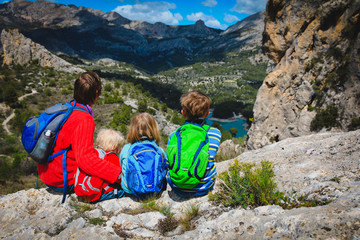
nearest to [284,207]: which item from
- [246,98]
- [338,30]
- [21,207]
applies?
[21,207]

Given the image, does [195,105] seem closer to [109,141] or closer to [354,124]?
[109,141]

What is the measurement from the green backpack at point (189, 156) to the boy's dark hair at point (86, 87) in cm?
148

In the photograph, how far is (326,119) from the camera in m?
9.08

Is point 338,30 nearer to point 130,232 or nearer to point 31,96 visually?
point 130,232

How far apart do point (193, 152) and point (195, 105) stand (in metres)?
0.77

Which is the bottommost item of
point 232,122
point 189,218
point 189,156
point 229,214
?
point 189,218

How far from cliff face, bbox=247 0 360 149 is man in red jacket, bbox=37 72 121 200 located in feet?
31.2

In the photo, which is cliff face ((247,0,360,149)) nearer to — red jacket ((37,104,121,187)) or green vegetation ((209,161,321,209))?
green vegetation ((209,161,321,209))

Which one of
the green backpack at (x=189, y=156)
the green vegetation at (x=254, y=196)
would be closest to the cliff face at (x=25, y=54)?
the green backpack at (x=189, y=156)

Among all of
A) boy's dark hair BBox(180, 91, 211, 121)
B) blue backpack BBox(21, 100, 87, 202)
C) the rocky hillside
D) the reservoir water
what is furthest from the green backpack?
the reservoir water

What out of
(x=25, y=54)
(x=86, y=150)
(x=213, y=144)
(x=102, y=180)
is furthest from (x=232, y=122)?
(x=86, y=150)

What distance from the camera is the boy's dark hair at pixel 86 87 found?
9.70ft

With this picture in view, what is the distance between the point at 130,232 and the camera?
2.55 meters

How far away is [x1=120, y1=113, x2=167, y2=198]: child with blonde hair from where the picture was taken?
3004mm
